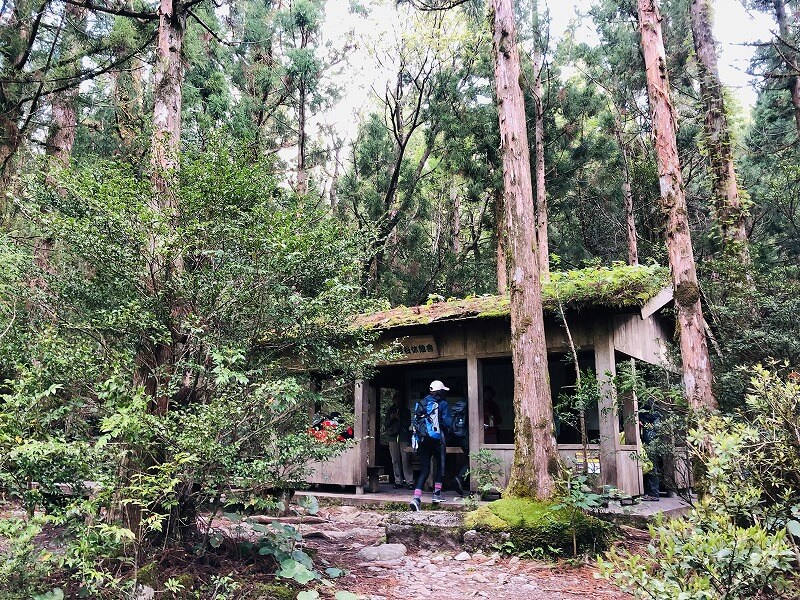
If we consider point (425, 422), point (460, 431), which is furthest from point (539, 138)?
point (425, 422)

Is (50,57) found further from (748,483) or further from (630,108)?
(630,108)

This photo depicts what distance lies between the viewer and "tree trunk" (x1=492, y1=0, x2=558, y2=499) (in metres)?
6.64

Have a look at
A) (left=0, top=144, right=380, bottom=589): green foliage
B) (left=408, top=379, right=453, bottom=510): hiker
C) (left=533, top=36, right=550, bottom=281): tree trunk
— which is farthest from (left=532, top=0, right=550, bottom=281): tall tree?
(left=0, top=144, right=380, bottom=589): green foliage

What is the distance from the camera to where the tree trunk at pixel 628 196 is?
58.8ft

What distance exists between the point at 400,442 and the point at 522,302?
228 inches

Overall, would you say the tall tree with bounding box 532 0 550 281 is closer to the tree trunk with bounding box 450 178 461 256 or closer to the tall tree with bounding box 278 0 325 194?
the tree trunk with bounding box 450 178 461 256

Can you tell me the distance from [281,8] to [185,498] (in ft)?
58.7

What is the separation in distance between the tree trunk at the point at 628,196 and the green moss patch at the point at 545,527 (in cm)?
1318

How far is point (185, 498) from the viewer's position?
4.70 meters

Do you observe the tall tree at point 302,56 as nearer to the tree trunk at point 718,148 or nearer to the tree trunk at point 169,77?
the tree trunk at point 169,77

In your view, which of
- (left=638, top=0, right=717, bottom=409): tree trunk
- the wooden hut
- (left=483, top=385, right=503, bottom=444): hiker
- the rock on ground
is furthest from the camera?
(left=483, top=385, right=503, bottom=444): hiker

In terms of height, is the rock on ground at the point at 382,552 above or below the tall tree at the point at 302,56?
below

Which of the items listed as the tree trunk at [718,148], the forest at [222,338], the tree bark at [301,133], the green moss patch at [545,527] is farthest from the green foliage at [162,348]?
the tree bark at [301,133]

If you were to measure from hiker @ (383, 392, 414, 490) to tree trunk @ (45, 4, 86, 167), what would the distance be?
8485 millimetres
